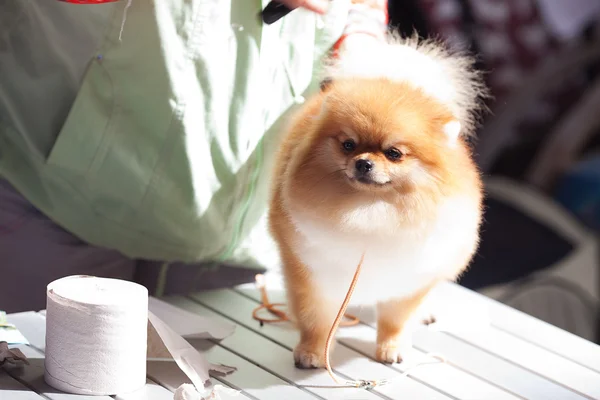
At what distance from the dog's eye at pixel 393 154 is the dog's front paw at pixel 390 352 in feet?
1.12

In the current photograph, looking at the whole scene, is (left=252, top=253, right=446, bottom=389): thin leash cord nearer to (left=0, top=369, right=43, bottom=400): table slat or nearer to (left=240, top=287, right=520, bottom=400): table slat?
(left=240, top=287, right=520, bottom=400): table slat

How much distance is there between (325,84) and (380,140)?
0.24m

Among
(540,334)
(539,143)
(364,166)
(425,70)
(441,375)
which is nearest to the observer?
(364,166)

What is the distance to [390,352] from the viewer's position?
3.85 ft

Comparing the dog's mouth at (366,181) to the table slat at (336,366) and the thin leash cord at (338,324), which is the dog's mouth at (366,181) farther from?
the table slat at (336,366)

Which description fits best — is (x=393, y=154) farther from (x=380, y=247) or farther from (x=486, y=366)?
(x=486, y=366)

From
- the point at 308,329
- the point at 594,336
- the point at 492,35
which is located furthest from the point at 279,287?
the point at 492,35

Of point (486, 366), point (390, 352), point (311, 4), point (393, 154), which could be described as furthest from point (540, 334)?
point (311, 4)

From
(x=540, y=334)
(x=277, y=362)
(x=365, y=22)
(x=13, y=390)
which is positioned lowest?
(x=13, y=390)

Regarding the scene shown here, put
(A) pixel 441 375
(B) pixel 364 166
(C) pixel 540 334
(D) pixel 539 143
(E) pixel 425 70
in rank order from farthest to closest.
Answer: (D) pixel 539 143
(C) pixel 540 334
(A) pixel 441 375
(E) pixel 425 70
(B) pixel 364 166

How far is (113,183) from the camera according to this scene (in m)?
1.15

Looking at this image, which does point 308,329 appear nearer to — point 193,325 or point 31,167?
point 193,325

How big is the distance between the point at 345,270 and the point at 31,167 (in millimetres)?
509

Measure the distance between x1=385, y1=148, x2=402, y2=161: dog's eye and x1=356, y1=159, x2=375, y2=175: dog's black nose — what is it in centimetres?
3
